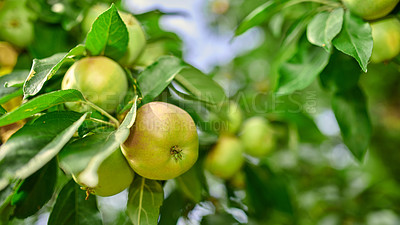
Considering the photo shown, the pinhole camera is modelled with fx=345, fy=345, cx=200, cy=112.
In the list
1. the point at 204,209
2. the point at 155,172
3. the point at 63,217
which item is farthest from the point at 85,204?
the point at 204,209

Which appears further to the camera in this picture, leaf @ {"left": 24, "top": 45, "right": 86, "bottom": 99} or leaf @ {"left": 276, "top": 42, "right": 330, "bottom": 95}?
leaf @ {"left": 276, "top": 42, "right": 330, "bottom": 95}

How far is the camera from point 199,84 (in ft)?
3.35

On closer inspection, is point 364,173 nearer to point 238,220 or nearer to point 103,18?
point 238,220

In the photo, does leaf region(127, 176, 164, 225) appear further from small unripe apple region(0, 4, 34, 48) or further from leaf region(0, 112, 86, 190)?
small unripe apple region(0, 4, 34, 48)

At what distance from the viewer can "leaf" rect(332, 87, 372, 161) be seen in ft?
3.68

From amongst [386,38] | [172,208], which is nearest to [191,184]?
[172,208]

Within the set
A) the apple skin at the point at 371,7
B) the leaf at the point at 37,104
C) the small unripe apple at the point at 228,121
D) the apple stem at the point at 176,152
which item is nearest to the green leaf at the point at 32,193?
the leaf at the point at 37,104

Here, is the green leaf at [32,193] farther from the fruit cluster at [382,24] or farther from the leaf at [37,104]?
the fruit cluster at [382,24]

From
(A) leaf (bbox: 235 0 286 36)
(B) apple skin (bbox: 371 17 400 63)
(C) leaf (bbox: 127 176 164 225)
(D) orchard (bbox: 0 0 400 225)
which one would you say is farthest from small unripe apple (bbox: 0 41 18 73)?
(B) apple skin (bbox: 371 17 400 63)

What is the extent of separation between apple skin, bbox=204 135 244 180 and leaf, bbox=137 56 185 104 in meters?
0.54

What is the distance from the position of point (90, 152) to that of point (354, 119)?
885mm

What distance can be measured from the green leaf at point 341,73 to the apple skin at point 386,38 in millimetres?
99

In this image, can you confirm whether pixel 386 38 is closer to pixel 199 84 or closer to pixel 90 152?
pixel 199 84

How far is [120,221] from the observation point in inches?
60.0
